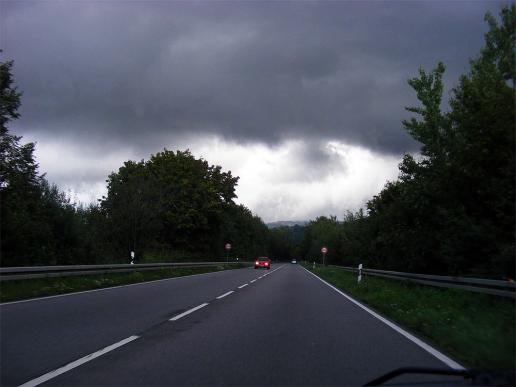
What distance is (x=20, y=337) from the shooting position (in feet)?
29.9

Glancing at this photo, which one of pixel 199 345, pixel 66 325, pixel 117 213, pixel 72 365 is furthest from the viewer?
pixel 117 213

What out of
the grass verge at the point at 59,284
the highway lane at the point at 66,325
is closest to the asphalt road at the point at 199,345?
the highway lane at the point at 66,325

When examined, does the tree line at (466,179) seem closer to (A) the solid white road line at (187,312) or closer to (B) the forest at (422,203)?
(B) the forest at (422,203)

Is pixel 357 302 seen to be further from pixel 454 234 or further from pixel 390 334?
pixel 390 334

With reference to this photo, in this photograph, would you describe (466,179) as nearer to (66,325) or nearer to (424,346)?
(424,346)

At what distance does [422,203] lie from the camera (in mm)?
27172

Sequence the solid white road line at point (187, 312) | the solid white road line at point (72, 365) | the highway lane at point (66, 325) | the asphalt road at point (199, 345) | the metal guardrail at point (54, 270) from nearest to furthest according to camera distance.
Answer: the solid white road line at point (72, 365), the asphalt road at point (199, 345), the highway lane at point (66, 325), the solid white road line at point (187, 312), the metal guardrail at point (54, 270)

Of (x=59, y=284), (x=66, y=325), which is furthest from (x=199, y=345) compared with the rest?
(x=59, y=284)

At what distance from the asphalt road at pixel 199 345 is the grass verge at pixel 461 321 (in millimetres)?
608

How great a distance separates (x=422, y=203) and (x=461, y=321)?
57.7 ft

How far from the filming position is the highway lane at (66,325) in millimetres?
7277

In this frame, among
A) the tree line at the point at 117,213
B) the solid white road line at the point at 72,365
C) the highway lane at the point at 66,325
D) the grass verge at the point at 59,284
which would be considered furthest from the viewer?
the tree line at the point at 117,213

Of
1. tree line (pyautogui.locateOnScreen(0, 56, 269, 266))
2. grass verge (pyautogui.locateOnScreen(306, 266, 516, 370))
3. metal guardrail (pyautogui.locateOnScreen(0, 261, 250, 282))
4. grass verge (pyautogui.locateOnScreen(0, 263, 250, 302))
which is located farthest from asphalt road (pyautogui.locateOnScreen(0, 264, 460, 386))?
tree line (pyautogui.locateOnScreen(0, 56, 269, 266))

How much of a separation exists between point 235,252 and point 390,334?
100680 mm
